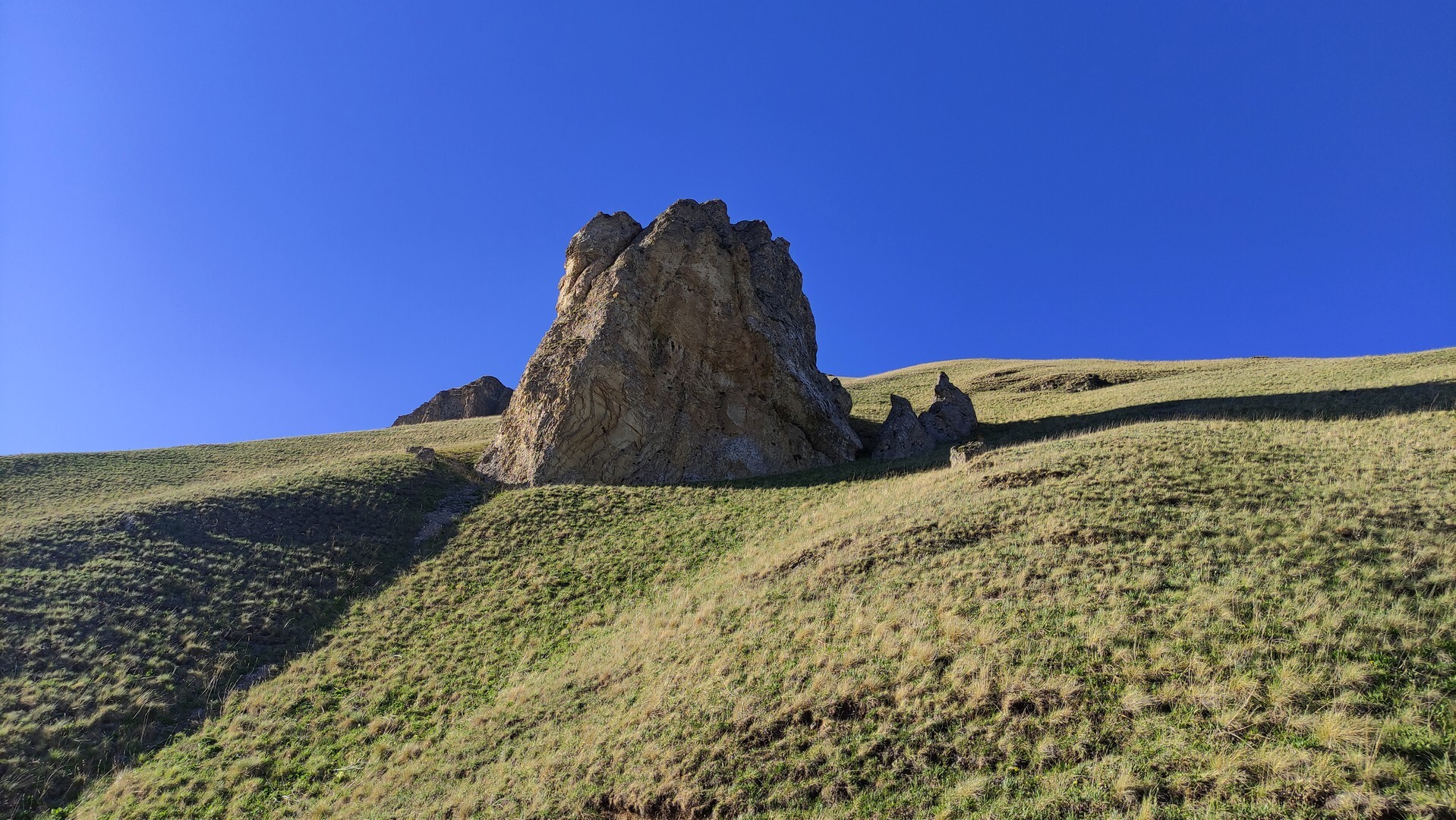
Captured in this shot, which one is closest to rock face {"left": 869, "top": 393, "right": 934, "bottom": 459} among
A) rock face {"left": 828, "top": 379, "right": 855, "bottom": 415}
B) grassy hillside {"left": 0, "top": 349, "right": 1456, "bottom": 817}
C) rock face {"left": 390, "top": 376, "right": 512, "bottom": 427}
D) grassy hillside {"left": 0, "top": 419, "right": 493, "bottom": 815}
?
rock face {"left": 828, "top": 379, "right": 855, "bottom": 415}

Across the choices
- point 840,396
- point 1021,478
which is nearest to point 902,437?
point 840,396

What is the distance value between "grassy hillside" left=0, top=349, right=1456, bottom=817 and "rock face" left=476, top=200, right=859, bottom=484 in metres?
8.91

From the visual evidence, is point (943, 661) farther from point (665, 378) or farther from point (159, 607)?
point (665, 378)

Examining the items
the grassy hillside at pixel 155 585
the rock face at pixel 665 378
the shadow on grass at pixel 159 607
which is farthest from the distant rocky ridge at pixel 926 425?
the grassy hillside at pixel 155 585

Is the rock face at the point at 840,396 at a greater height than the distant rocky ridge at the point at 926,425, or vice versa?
the rock face at the point at 840,396

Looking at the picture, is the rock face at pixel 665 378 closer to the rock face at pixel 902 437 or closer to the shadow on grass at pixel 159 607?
the rock face at pixel 902 437

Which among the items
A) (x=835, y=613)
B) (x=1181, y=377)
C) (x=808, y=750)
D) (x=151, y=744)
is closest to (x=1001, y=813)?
(x=808, y=750)

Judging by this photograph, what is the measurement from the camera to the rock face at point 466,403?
69.1m

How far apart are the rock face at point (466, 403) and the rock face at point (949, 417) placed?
46.5m

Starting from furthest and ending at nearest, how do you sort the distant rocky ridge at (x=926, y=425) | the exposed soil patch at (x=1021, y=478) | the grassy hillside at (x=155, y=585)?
the distant rocky ridge at (x=926, y=425)
the exposed soil patch at (x=1021, y=478)
the grassy hillside at (x=155, y=585)

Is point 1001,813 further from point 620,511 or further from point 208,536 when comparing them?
point 208,536

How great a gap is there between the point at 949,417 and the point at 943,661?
2967cm

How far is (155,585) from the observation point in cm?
1969

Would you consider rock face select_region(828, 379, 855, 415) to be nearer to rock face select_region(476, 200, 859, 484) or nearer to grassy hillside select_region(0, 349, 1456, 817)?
rock face select_region(476, 200, 859, 484)
